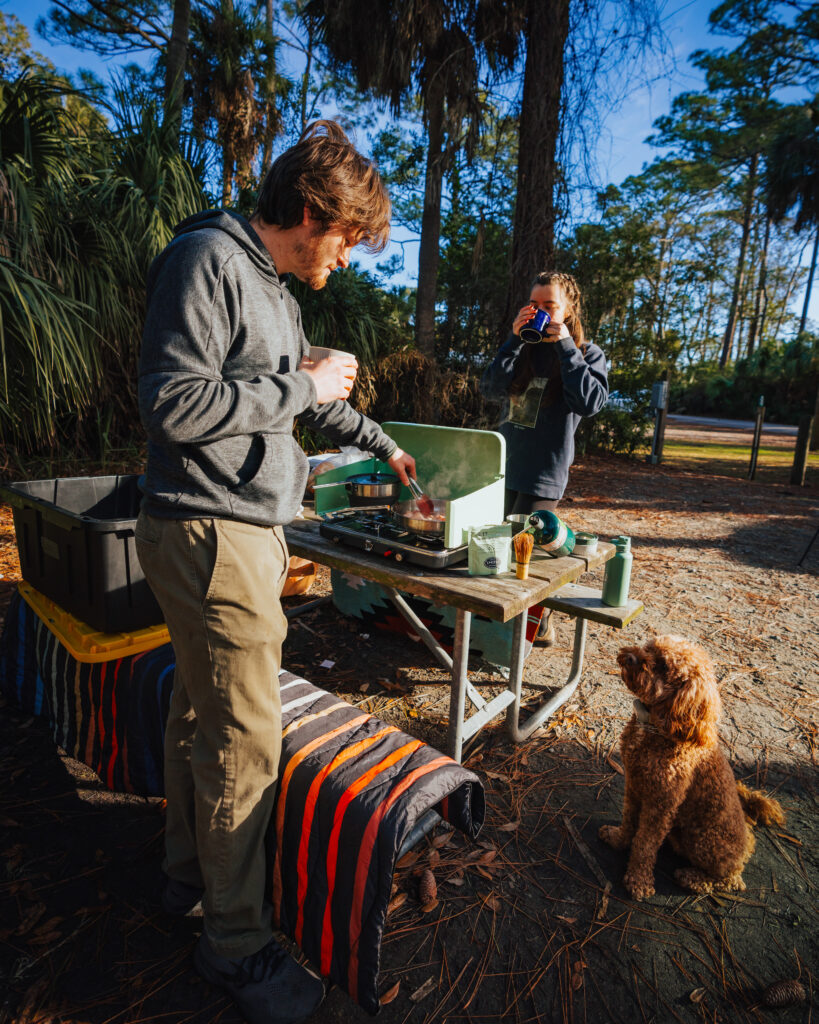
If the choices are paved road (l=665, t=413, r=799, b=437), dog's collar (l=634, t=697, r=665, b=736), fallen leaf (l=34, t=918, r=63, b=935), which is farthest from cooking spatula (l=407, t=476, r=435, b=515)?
paved road (l=665, t=413, r=799, b=437)

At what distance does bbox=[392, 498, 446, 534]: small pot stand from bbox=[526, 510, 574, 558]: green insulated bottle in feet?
1.34

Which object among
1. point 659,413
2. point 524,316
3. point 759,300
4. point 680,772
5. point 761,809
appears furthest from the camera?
point 759,300

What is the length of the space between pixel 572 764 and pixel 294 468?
1951mm

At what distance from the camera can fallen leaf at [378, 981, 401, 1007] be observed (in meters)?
1.53

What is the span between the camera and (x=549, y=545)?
2.47 m

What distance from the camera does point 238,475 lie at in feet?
4.26

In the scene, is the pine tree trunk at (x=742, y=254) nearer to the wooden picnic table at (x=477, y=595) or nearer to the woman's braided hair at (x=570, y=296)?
the woman's braided hair at (x=570, y=296)

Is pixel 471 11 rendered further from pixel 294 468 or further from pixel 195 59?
pixel 294 468

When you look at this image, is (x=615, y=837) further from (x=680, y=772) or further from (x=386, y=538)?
(x=386, y=538)

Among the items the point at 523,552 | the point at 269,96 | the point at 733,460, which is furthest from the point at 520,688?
the point at 269,96

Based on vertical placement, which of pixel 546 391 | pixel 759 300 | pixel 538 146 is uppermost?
pixel 759 300

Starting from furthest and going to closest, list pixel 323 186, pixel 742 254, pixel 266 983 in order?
pixel 742 254
pixel 266 983
pixel 323 186

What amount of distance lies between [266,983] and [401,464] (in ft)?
5.27

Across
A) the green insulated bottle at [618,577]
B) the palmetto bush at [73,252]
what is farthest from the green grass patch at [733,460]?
the palmetto bush at [73,252]
